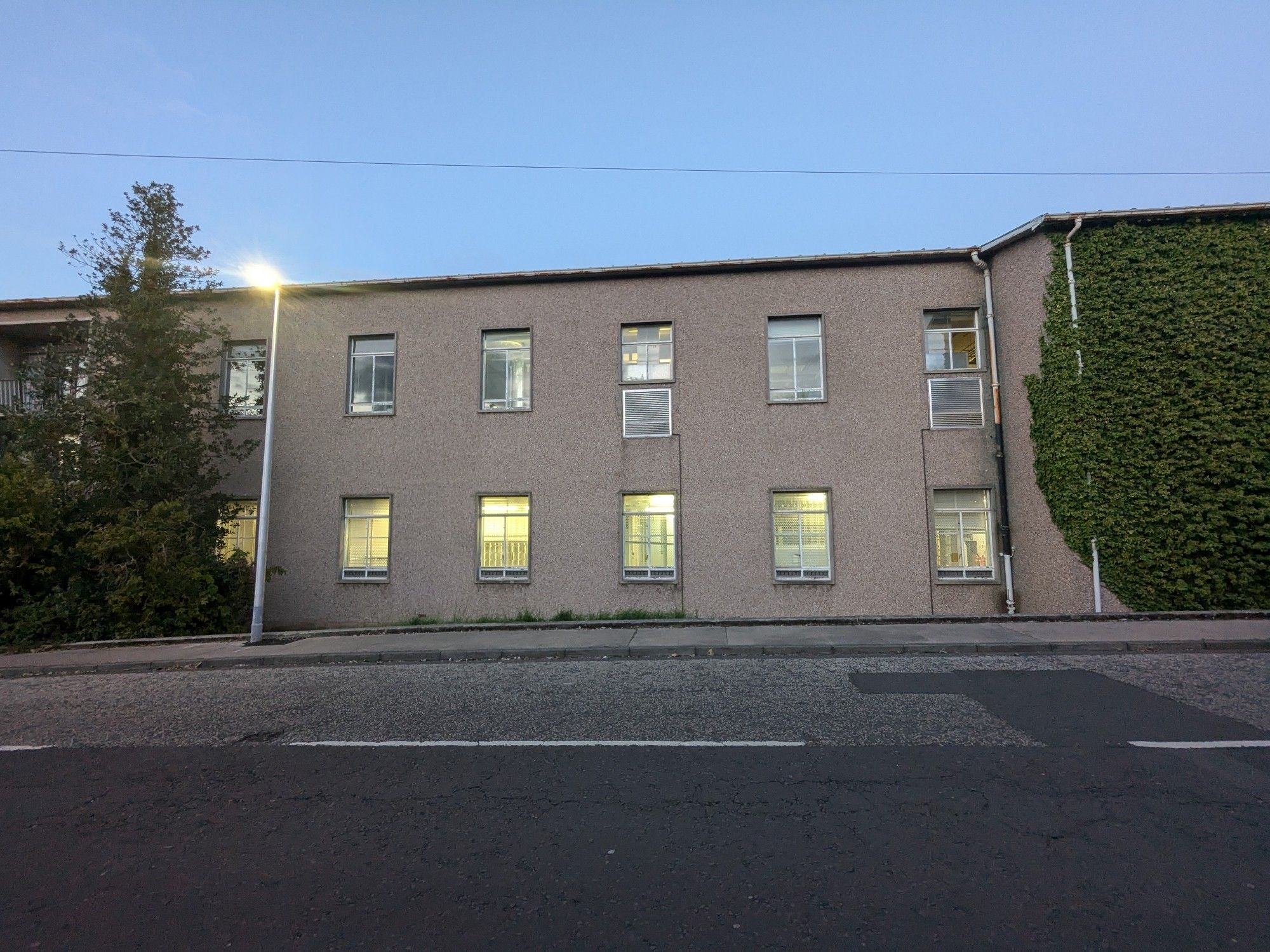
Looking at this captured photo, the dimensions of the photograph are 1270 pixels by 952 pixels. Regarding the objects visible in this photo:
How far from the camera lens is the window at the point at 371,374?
14570 millimetres

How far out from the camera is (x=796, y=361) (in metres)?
13.7

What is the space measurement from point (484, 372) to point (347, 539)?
4.65 meters

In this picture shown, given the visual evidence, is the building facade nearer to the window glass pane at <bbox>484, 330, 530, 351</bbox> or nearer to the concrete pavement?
the window glass pane at <bbox>484, 330, 530, 351</bbox>

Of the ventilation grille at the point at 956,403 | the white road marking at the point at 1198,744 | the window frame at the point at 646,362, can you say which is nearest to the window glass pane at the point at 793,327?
the window frame at the point at 646,362

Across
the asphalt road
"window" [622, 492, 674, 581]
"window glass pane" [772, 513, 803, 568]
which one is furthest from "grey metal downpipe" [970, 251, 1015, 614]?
"window" [622, 492, 674, 581]

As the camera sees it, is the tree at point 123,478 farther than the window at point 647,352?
No

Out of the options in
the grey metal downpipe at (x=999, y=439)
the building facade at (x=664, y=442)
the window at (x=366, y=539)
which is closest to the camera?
the grey metal downpipe at (x=999, y=439)

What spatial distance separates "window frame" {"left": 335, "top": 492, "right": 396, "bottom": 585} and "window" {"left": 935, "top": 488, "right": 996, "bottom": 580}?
36.3 feet

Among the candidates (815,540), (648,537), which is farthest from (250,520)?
(815,540)

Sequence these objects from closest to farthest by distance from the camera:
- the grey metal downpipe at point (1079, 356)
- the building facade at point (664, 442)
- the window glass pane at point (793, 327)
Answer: the grey metal downpipe at point (1079, 356)
the building facade at point (664, 442)
the window glass pane at point (793, 327)

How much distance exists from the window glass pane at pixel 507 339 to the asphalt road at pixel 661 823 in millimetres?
9037

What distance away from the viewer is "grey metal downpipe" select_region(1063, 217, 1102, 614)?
11469 millimetres

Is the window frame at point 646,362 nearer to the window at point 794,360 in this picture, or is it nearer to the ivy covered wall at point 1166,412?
the window at point 794,360

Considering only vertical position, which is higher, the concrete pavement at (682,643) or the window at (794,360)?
the window at (794,360)
